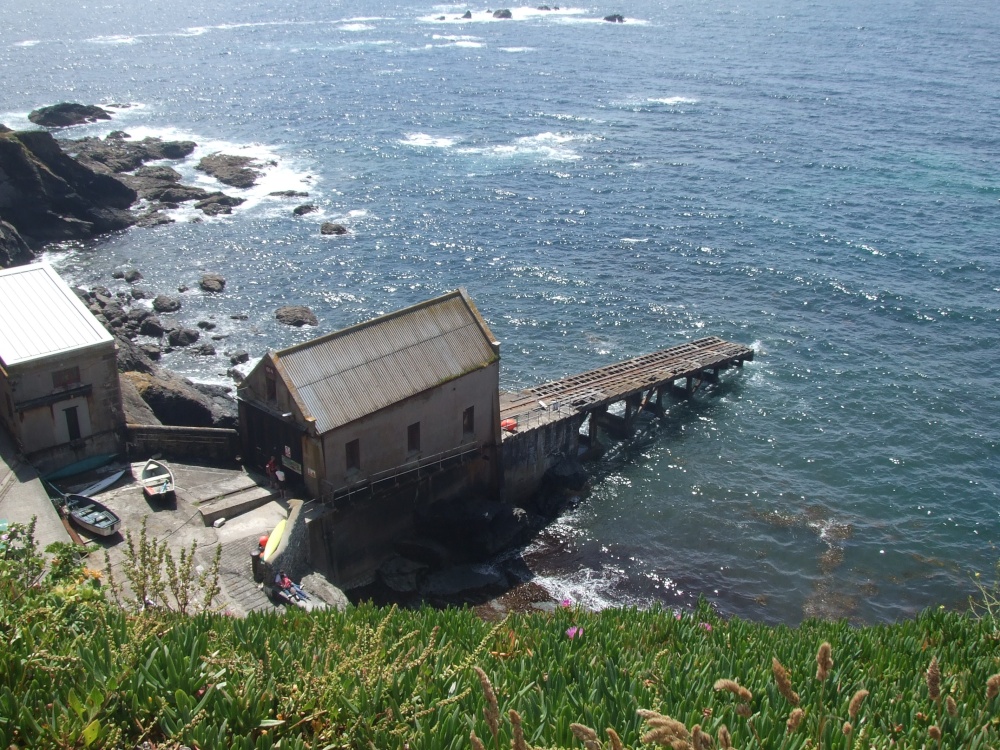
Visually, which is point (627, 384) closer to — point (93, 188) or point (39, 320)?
point (39, 320)

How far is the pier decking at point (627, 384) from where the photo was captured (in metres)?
47.1

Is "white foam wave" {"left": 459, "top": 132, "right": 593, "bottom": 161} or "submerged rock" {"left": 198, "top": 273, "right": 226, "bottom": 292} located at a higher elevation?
"white foam wave" {"left": 459, "top": 132, "right": 593, "bottom": 161}

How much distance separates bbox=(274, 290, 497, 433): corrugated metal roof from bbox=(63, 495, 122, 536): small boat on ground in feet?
23.8

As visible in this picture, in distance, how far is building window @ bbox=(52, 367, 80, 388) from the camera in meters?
34.7

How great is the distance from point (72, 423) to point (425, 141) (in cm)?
7405

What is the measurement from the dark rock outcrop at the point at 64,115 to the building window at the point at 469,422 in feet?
274

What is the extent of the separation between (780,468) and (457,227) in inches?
1536

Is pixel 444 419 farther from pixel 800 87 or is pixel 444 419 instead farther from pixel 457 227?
pixel 800 87

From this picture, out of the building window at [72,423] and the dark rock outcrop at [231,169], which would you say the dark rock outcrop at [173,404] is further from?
the dark rock outcrop at [231,169]

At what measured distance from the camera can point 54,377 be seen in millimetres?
34625

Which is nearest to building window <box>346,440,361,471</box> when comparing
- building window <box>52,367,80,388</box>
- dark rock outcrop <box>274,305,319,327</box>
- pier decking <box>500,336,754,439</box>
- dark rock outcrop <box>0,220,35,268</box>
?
pier decking <box>500,336,754,439</box>

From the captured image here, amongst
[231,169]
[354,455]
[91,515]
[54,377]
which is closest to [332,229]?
[231,169]

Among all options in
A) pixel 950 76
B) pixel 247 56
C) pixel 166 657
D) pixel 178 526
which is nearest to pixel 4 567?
pixel 166 657

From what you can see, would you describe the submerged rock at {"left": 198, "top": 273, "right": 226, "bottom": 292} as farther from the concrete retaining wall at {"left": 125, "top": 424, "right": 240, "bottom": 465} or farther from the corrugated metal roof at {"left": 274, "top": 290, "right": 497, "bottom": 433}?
the corrugated metal roof at {"left": 274, "top": 290, "right": 497, "bottom": 433}
